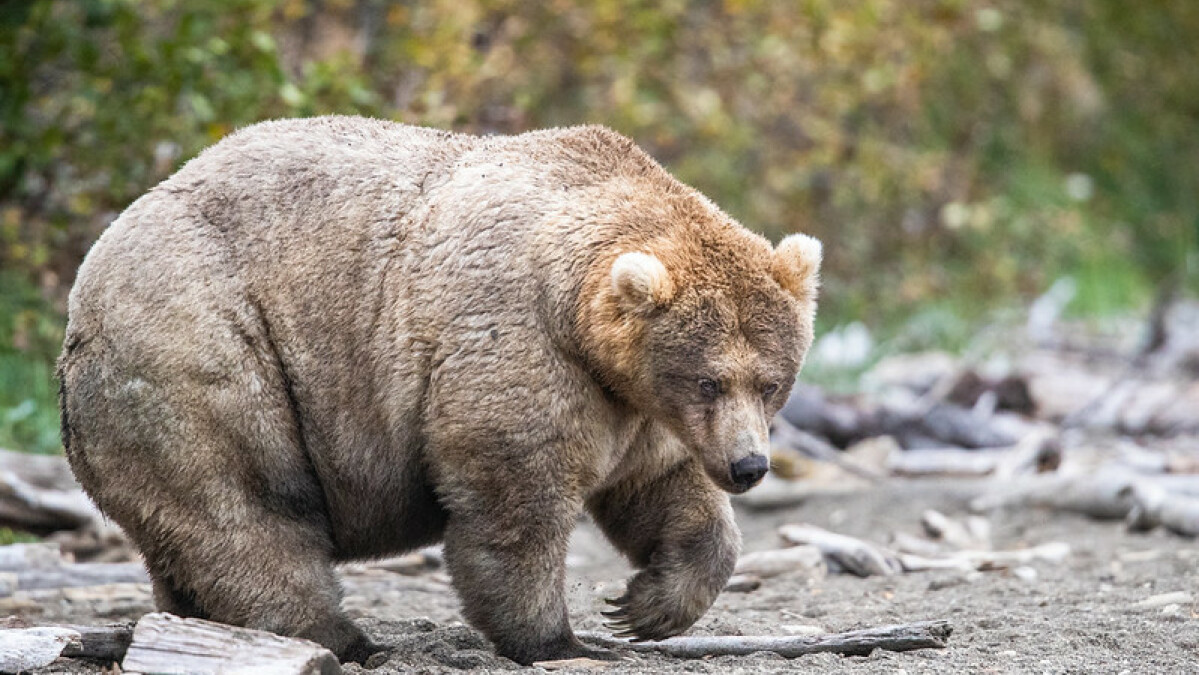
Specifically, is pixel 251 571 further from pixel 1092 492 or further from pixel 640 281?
pixel 1092 492

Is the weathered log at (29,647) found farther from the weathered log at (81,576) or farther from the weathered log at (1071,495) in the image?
the weathered log at (1071,495)

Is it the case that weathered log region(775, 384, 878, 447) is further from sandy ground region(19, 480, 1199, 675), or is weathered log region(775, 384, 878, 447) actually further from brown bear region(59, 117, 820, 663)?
brown bear region(59, 117, 820, 663)

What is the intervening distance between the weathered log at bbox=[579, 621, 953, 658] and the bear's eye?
0.86 metres

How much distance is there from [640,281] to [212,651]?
1.72 meters

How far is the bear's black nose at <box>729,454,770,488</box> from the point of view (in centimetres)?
488

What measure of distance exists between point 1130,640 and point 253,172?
3459 mm

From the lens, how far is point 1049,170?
18.9 metres

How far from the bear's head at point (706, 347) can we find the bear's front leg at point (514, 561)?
1.57ft

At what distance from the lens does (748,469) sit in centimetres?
488

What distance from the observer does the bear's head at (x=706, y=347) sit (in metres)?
4.95

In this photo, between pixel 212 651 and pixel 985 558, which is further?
pixel 985 558

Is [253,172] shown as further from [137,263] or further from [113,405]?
[113,405]

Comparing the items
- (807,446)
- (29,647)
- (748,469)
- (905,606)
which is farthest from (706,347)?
(807,446)

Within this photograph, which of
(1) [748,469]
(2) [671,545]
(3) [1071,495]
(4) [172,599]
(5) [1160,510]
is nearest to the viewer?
(1) [748,469]
